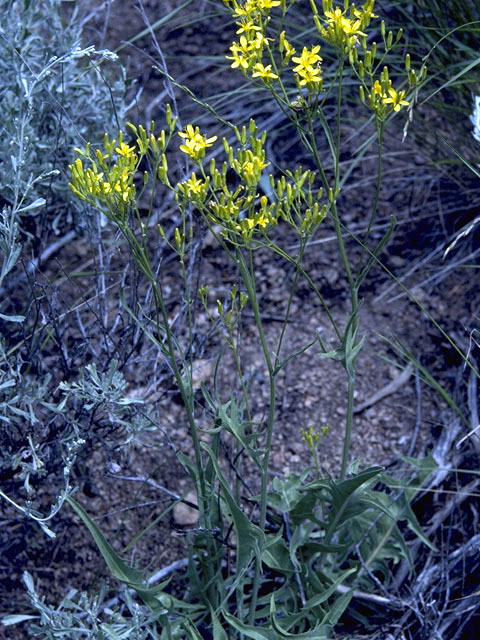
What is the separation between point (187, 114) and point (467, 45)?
1.09 metres

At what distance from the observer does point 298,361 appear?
2.79 metres

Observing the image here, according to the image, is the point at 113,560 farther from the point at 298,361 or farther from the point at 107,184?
the point at 298,361

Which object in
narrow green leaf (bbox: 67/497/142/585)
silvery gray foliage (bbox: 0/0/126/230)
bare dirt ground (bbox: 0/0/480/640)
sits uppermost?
silvery gray foliage (bbox: 0/0/126/230)

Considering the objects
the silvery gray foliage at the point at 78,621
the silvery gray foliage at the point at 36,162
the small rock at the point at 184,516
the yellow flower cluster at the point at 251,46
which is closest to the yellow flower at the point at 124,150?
the yellow flower cluster at the point at 251,46

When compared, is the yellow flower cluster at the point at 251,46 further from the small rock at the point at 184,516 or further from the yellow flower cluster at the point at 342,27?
the small rock at the point at 184,516

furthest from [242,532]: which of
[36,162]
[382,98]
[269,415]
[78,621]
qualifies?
[36,162]

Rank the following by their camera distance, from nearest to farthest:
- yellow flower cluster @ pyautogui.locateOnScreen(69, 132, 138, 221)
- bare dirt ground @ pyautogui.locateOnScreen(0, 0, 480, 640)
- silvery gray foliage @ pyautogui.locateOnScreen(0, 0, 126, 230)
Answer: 1. yellow flower cluster @ pyautogui.locateOnScreen(69, 132, 138, 221)
2. bare dirt ground @ pyautogui.locateOnScreen(0, 0, 480, 640)
3. silvery gray foliage @ pyautogui.locateOnScreen(0, 0, 126, 230)

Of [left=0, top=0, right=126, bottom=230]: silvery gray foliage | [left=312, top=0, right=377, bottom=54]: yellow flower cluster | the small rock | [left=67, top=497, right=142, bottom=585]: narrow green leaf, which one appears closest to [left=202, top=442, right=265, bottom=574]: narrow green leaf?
[left=67, top=497, right=142, bottom=585]: narrow green leaf

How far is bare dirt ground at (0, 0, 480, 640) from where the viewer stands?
93.1 inches

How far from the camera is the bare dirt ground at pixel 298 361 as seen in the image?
7.76ft

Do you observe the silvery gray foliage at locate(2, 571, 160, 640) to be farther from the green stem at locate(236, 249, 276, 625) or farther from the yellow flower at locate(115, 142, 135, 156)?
Result: the yellow flower at locate(115, 142, 135, 156)

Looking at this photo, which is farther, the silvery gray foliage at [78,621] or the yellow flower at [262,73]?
the silvery gray foliage at [78,621]

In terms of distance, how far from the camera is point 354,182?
10.5ft

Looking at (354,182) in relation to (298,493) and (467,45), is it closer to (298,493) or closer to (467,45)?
(467,45)
